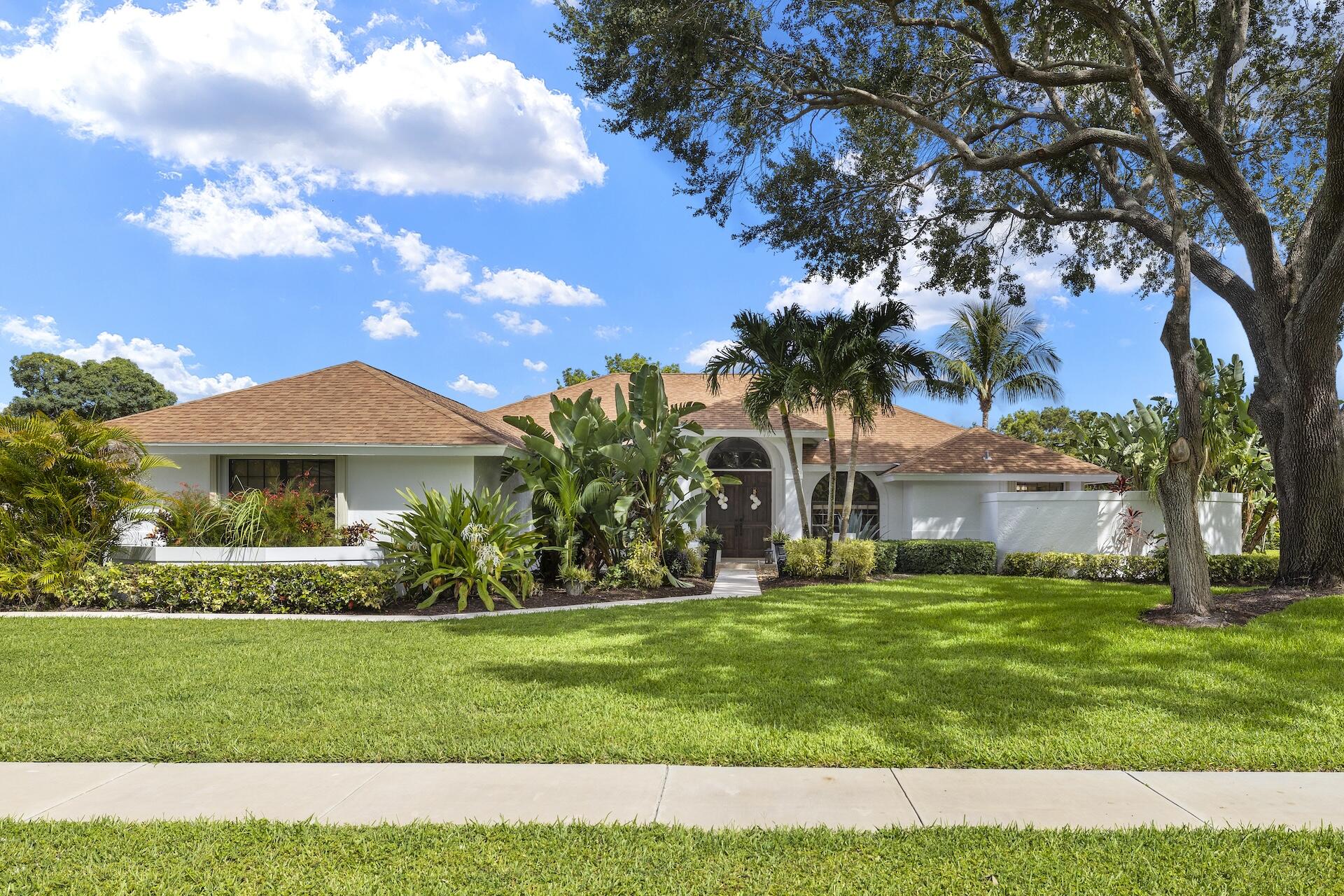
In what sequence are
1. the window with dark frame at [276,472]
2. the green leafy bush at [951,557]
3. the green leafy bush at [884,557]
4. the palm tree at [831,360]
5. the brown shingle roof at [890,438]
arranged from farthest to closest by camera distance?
1. the brown shingle roof at [890,438]
2. the green leafy bush at [951,557]
3. the green leafy bush at [884,557]
4. the palm tree at [831,360]
5. the window with dark frame at [276,472]

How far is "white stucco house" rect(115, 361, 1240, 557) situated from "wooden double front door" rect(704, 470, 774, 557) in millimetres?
31

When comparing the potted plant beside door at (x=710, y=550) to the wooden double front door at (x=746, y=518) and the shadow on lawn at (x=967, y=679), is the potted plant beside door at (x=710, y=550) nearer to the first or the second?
the wooden double front door at (x=746, y=518)

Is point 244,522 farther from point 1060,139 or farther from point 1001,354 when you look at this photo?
point 1001,354

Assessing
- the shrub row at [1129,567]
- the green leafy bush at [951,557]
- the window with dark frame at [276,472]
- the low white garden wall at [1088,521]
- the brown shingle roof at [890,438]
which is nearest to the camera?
the window with dark frame at [276,472]

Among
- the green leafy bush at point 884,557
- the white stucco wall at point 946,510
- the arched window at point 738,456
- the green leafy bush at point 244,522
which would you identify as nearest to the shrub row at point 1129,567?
the white stucco wall at point 946,510

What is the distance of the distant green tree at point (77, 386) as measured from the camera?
3881cm

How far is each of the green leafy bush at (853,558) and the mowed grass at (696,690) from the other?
209 inches

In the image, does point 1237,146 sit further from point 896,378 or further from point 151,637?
point 151,637

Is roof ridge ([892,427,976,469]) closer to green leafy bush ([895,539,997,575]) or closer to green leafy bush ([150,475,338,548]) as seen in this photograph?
green leafy bush ([895,539,997,575])

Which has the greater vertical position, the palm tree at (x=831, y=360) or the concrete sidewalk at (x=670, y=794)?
the palm tree at (x=831, y=360)

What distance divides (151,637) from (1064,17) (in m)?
16.8

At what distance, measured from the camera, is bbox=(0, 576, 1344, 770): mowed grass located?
17.7 ft

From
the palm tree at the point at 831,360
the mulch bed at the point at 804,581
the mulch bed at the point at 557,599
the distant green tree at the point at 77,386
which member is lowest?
the mulch bed at the point at 804,581

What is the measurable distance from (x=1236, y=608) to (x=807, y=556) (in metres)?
7.60
